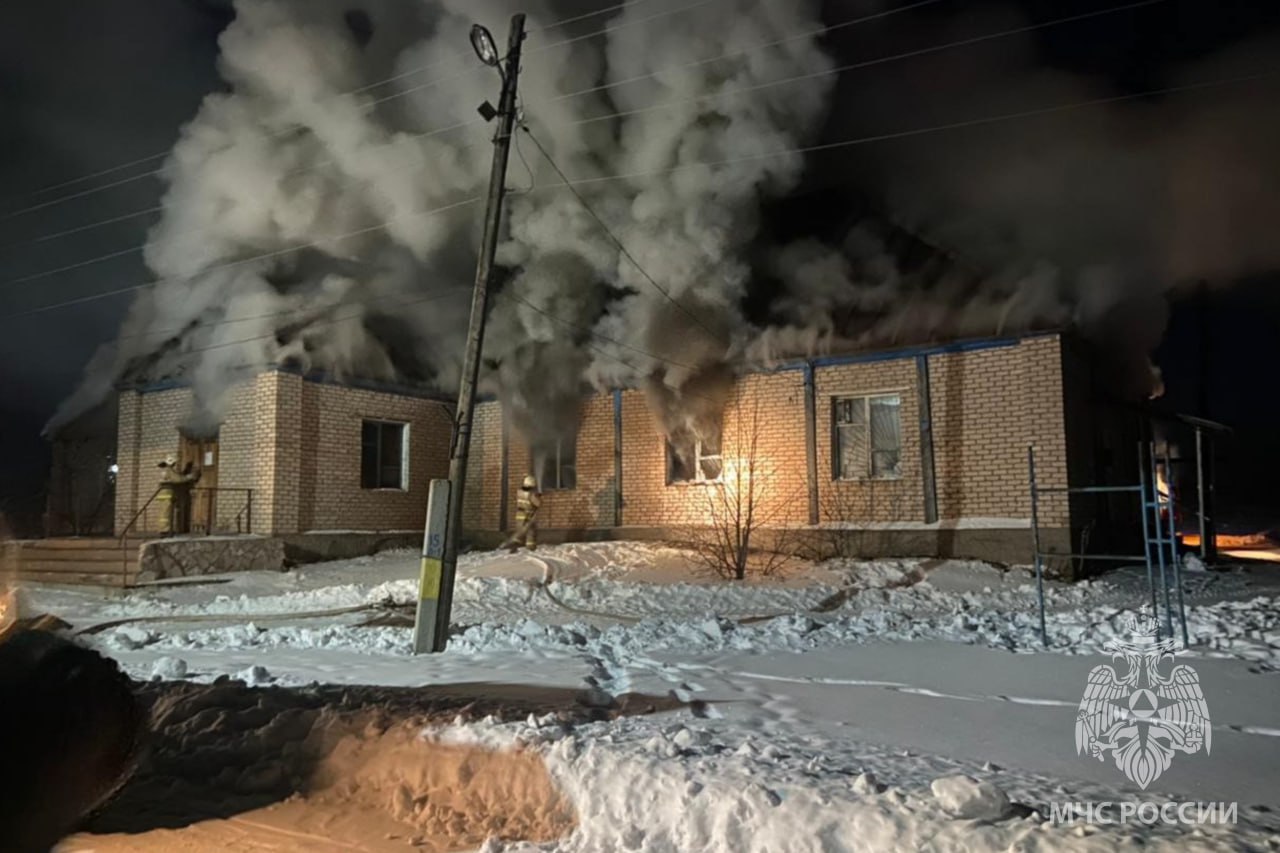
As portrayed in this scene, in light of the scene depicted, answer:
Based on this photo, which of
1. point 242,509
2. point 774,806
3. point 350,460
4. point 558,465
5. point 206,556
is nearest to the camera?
Answer: point 774,806

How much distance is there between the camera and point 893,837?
128 inches

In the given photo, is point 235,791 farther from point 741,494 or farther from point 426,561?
point 741,494

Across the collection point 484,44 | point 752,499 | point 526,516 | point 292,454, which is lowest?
point 526,516

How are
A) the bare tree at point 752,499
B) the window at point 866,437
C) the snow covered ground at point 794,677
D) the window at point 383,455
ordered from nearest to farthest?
the snow covered ground at point 794,677 → the window at point 866,437 → the bare tree at point 752,499 → the window at point 383,455

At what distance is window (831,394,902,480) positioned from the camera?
15055 mm

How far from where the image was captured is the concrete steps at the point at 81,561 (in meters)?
14.2

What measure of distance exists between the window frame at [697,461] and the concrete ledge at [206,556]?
758cm

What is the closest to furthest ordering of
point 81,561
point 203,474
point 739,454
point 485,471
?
point 81,561
point 739,454
point 203,474
point 485,471

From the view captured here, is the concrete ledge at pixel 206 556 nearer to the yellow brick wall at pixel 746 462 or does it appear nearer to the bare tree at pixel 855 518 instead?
the yellow brick wall at pixel 746 462

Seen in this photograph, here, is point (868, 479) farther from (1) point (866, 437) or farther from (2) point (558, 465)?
(2) point (558, 465)

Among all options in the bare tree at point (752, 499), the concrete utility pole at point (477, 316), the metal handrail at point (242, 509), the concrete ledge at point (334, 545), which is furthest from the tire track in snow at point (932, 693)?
the metal handrail at point (242, 509)

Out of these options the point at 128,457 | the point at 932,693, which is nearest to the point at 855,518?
the point at 932,693

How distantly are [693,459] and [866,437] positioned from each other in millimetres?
3448

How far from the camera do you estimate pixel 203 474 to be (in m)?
17.5
